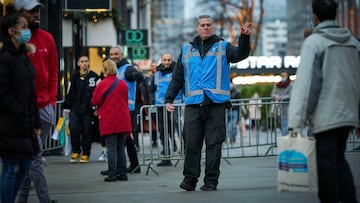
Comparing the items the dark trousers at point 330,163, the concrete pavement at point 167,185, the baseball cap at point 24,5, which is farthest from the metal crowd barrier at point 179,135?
the dark trousers at point 330,163

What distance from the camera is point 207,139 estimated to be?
36.3 ft

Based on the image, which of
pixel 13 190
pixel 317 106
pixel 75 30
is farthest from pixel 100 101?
pixel 75 30

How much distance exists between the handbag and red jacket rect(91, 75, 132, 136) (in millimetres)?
5520

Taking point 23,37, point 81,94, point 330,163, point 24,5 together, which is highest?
point 24,5

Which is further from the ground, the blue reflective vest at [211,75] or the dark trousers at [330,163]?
the blue reflective vest at [211,75]

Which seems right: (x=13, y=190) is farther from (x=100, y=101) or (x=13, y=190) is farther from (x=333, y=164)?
(x=100, y=101)

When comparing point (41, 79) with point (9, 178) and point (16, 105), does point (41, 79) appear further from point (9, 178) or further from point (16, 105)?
point (9, 178)

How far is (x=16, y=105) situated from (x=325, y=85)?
8.03 ft

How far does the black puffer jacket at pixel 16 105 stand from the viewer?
7.79 m

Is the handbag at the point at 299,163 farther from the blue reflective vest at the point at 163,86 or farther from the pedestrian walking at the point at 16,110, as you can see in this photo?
the blue reflective vest at the point at 163,86

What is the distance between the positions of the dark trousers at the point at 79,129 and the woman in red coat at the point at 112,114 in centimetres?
377

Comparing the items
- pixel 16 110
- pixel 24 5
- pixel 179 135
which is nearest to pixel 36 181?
pixel 16 110

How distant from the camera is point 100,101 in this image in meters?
12.7

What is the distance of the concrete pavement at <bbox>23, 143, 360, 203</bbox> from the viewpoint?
33.4 feet
